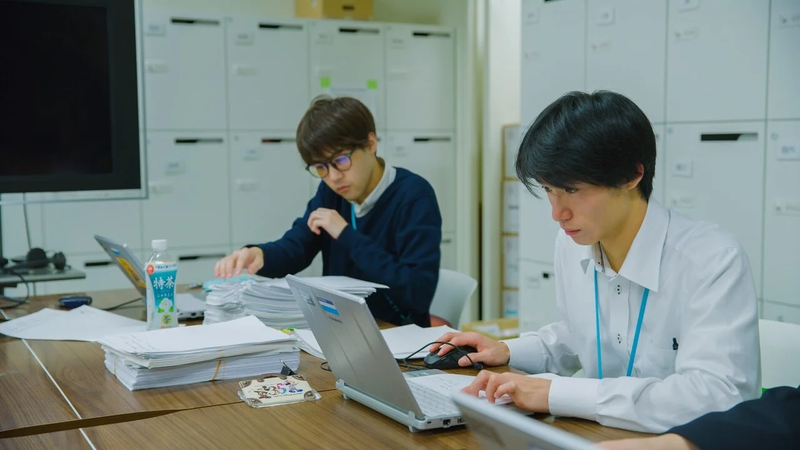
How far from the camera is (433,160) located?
4.61 metres

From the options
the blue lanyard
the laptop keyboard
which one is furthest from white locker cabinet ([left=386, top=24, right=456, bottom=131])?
the laptop keyboard

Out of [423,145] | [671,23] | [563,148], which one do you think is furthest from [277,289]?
[423,145]

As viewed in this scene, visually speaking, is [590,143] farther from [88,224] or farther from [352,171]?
[88,224]

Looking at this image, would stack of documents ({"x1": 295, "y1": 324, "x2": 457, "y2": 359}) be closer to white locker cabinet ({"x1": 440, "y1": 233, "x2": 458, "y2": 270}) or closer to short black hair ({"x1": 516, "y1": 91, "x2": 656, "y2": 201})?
short black hair ({"x1": 516, "y1": 91, "x2": 656, "y2": 201})

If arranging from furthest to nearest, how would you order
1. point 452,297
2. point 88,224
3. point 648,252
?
point 88,224, point 452,297, point 648,252

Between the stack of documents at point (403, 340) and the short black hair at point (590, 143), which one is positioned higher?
the short black hair at point (590, 143)

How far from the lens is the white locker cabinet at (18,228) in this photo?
3.67 metres

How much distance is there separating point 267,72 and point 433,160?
106cm

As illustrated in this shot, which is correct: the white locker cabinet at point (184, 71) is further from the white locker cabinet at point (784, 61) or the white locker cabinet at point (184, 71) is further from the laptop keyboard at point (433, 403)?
the laptop keyboard at point (433, 403)

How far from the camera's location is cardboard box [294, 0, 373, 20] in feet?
14.2

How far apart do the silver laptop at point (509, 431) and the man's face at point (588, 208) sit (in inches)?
24.2

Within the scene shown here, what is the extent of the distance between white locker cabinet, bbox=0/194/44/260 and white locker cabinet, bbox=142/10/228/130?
662 millimetres

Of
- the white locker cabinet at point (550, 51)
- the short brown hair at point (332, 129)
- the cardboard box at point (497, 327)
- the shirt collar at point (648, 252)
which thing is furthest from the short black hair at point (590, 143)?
the cardboard box at point (497, 327)

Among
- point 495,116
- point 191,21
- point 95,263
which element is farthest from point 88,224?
point 495,116
